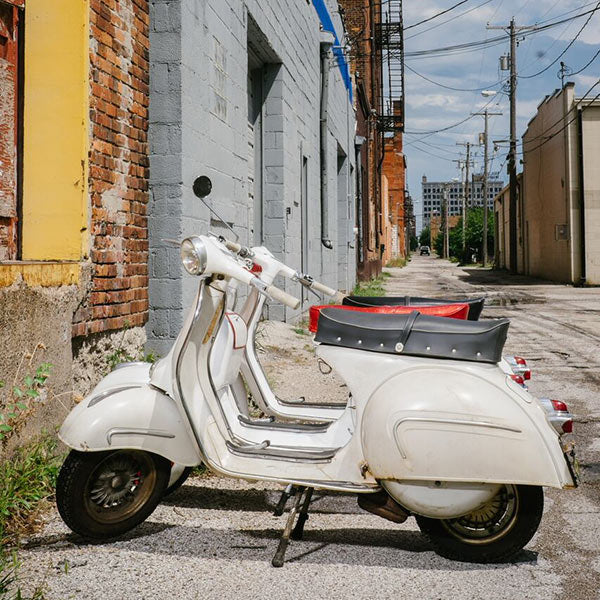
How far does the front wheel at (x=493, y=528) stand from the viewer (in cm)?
300

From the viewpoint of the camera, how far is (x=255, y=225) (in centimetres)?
974

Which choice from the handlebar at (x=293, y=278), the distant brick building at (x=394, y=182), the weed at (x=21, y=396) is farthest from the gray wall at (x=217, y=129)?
the distant brick building at (x=394, y=182)

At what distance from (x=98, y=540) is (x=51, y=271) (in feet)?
5.59

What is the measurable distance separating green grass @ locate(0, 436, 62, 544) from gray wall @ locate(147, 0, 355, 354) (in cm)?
186

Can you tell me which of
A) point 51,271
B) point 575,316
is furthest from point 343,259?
point 51,271

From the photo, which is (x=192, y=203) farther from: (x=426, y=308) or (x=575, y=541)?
(x=575, y=541)

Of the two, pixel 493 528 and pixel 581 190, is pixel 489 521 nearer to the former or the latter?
pixel 493 528

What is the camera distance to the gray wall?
565cm

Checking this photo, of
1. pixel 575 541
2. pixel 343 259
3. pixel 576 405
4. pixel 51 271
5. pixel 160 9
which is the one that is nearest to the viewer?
pixel 575 541

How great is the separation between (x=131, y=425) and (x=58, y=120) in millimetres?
2397

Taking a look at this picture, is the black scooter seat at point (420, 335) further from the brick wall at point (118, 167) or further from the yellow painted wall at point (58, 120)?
the yellow painted wall at point (58, 120)

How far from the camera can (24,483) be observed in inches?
140

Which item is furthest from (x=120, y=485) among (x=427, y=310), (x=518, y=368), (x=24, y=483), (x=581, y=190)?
(x=581, y=190)

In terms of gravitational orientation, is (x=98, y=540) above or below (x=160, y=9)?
below
